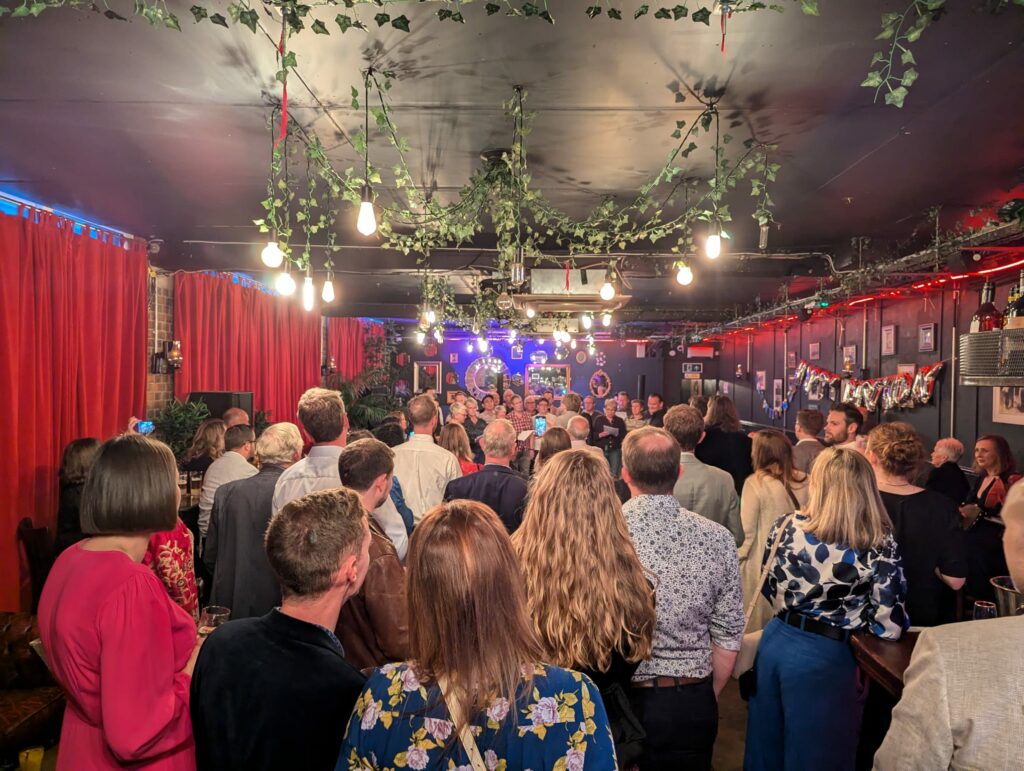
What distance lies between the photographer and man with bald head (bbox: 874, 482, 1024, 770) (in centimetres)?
114

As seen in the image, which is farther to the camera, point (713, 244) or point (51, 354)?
point (51, 354)

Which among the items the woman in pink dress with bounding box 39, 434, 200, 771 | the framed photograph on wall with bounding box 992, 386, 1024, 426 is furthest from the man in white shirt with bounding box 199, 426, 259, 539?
the framed photograph on wall with bounding box 992, 386, 1024, 426

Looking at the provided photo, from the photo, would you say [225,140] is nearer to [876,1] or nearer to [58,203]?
[58,203]

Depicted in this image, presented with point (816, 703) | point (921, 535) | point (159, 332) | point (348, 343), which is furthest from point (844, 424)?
point (348, 343)

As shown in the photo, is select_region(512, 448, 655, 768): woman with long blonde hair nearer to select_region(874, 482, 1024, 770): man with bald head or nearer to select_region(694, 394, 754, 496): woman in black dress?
select_region(874, 482, 1024, 770): man with bald head

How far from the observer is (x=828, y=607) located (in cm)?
244

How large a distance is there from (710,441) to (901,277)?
12.0 ft

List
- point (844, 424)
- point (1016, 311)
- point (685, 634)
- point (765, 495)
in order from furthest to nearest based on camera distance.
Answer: point (844, 424) → point (765, 495) → point (1016, 311) → point (685, 634)

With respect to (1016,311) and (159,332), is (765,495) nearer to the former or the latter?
(1016,311)

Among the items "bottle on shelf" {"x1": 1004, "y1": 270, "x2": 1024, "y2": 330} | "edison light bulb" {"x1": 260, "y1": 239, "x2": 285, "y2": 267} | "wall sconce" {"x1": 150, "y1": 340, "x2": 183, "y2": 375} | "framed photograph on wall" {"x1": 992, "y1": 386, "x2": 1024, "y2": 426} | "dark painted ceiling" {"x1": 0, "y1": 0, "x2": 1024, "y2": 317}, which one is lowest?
"framed photograph on wall" {"x1": 992, "y1": 386, "x2": 1024, "y2": 426}

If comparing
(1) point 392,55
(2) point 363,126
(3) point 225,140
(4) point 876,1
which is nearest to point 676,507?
(4) point 876,1

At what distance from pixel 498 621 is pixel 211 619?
137 centimetres

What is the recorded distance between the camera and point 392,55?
290 centimetres

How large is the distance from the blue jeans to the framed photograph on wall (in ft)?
15.4
